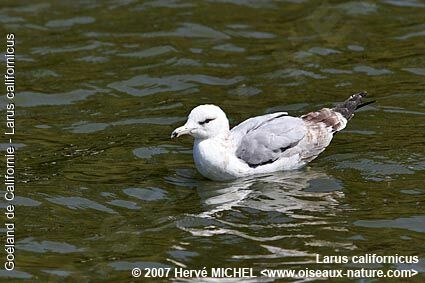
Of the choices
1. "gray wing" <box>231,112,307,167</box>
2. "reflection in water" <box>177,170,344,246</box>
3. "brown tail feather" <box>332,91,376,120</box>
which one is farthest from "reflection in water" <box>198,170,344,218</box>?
"brown tail feather" <box>332,91,376,120</box>

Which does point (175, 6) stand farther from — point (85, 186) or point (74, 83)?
point (85, 186)

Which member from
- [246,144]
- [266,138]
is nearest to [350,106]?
[266,138]

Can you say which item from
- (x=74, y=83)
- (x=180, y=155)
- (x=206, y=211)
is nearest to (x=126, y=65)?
(x=74, y=83)

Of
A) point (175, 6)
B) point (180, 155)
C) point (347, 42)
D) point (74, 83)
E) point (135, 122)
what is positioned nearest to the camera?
point (180, 155)

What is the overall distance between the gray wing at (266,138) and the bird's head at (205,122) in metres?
0.26

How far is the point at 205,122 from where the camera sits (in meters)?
11.5

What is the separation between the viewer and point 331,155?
478 inches

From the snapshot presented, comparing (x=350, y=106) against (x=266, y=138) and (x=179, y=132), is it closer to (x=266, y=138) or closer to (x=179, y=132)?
(x=266, y=138)

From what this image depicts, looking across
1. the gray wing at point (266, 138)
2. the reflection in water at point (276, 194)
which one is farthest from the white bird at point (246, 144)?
the reflection in water at point (276, 194)

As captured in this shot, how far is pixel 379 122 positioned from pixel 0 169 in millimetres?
4746

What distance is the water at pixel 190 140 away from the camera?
32.1 feet

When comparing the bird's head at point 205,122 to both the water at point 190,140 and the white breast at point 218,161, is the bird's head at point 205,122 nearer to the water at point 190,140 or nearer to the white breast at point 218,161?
the white breast at point 218,161

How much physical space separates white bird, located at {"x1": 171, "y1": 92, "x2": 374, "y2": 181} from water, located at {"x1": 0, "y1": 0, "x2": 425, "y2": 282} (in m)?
0.17

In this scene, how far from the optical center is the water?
9797 mm
